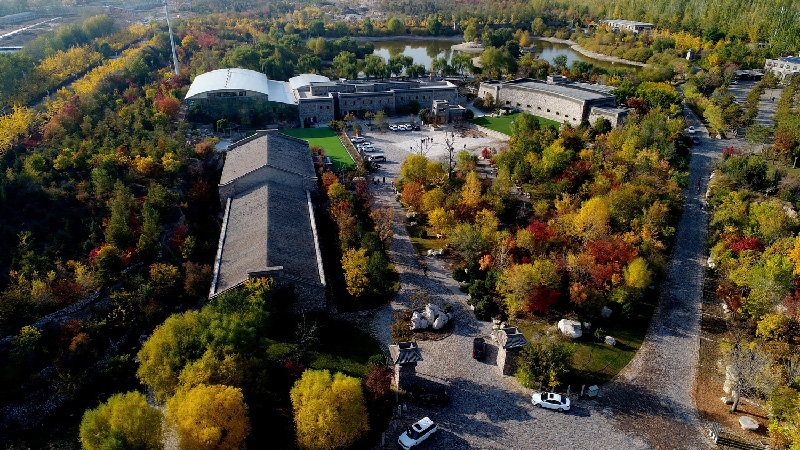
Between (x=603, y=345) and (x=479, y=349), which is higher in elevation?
(x=479, y=349)

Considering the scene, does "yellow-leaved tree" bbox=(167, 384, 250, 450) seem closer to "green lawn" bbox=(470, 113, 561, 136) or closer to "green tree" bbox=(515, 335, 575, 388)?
"green tree" bbox=(515, 335, 575, 388)

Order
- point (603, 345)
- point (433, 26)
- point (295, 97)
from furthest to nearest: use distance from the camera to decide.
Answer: point (433, 26)
point (295, 97)
point (603, 345)

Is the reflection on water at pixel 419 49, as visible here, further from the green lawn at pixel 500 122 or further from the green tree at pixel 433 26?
the green lawn at pixel 500 122

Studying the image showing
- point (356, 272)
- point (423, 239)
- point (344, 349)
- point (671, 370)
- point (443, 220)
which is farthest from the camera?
point (423, 239)

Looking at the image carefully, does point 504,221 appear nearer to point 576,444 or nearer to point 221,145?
point 576,444

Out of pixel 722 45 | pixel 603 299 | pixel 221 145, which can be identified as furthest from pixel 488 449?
pixel 722 45

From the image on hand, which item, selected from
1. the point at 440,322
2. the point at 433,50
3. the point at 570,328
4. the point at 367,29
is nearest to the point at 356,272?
the point at 440,322

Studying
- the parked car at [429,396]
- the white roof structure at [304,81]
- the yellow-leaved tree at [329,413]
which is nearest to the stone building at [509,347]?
the parked car at [429,396]

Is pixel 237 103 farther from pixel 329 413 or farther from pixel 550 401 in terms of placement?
pixel 550 401
